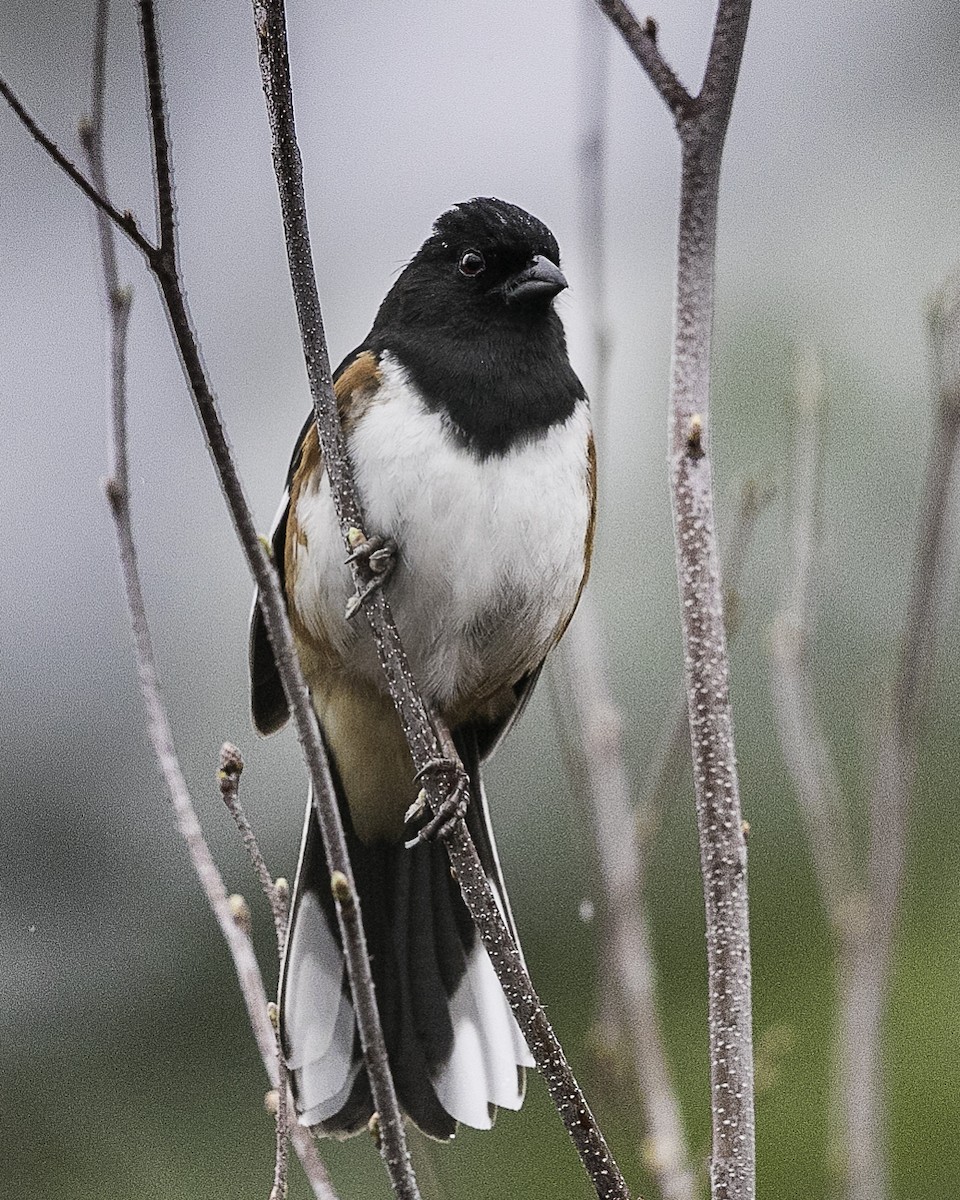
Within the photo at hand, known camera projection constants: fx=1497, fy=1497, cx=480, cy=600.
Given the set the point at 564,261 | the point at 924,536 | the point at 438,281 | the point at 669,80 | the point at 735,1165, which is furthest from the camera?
the point at 564,261

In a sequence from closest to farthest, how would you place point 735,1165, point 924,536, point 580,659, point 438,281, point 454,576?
point 735,1165
point 924,536
point 580,659
point 454,576
point 438,281

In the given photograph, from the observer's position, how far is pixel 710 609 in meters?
1.44

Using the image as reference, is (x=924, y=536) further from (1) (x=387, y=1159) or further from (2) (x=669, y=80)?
(1) (x=387, y=1159)

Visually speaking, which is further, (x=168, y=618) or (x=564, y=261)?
(x=168, y=618)

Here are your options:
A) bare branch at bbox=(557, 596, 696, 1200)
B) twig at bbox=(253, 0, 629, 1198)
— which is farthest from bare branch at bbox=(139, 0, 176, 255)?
bare branch at bbox=(557, 596, 696, 1200)

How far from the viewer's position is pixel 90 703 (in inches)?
164

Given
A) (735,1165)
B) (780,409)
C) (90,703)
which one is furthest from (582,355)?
(90,703)

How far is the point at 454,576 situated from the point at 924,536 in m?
0.78

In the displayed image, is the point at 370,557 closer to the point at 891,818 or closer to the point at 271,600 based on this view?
the point at 271,600

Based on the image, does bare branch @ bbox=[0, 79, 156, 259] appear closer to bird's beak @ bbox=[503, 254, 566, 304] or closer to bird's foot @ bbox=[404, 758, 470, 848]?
bird's foot @ bbox=[404, 758, 470, 848]

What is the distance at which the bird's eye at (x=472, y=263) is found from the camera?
95.6 inches

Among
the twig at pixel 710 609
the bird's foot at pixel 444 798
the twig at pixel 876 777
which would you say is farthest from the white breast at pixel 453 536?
the twig at pixel 710 609

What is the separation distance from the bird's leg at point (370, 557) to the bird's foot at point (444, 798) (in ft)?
0.70

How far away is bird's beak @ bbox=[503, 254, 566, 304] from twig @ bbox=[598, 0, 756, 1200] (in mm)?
771
